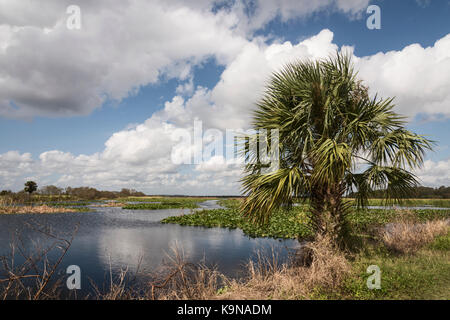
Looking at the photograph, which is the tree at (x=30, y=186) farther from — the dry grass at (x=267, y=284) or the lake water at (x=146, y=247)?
the dry grass at (x=267, y=284)

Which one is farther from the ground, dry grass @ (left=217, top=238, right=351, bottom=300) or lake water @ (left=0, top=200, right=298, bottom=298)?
dry grass @ (left=217, top=238, right=351, bottom=300)

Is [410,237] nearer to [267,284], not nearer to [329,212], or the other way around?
[329,212]

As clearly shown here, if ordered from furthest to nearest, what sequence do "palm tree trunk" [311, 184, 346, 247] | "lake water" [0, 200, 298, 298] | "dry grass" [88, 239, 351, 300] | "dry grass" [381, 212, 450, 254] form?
"lake water" [0, 200, 298, 298]
"dry grass" [381, 212, 450, 254]
"palm tree trunk" [311, 184, 346, 247]
"dry grass" [88, 239, 351, 300]

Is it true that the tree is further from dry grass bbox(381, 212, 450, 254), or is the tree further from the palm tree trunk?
dry grass bbox(381, 212, 450, 254)

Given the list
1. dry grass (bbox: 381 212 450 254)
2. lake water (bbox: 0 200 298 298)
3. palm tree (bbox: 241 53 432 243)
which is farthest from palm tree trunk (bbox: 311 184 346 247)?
dry grass (bbox: 381 212 450 254)

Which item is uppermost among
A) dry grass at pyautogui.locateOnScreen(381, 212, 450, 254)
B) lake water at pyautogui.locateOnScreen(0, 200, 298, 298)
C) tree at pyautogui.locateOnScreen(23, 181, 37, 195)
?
tree at pyautogui.locateOnScreen(23, 181, 37, 195)

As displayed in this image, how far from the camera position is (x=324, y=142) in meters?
7.53

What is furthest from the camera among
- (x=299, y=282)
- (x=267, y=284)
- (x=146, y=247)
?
(x=146, y=247)

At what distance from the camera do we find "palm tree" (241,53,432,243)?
7.56 metres

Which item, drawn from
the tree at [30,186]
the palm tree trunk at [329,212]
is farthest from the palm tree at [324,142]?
the tree at [30,186]

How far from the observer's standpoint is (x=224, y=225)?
2241 centimetres

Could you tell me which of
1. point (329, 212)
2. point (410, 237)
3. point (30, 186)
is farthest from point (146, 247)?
point (30, 186)

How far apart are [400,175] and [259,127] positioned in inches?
175
